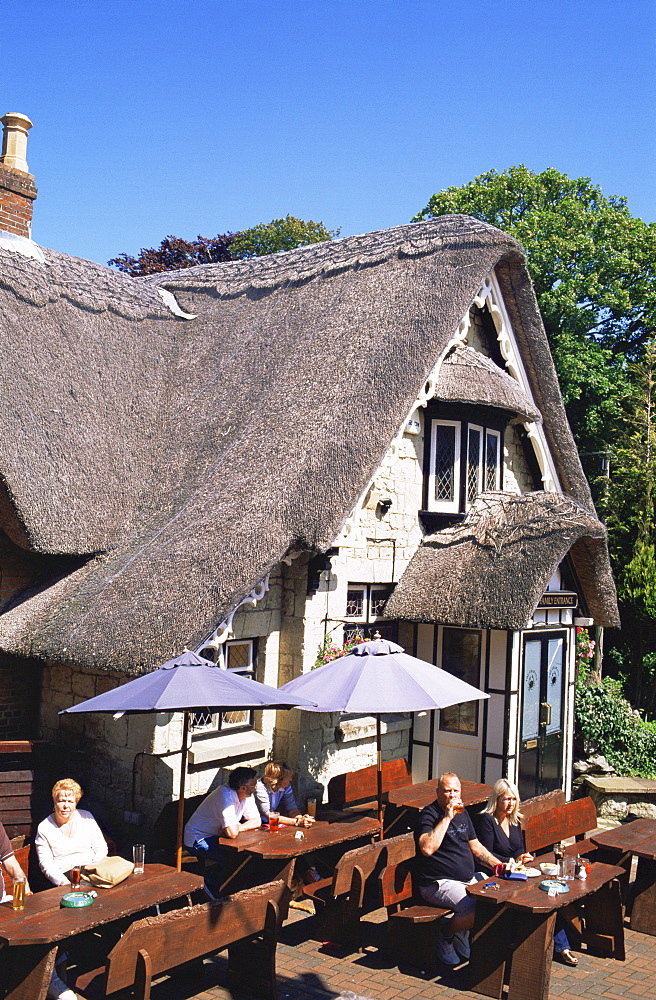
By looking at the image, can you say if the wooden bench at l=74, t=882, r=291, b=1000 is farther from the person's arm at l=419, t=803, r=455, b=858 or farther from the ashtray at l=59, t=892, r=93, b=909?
the person's arm at l=419, t=803, r=455, b=858

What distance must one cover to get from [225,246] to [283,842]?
23783mm

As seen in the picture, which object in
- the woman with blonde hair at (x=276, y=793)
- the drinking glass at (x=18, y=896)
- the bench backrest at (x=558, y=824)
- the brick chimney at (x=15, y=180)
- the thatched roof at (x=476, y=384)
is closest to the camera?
the drinking glass at (x=18, y=896)

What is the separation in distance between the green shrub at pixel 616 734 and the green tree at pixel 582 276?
32.2 feet

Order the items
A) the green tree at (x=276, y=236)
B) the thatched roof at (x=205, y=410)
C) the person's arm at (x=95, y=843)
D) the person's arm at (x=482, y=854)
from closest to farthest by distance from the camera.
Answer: the person's arm at (x=95, y=843), the person's arm at (x=482, y=854), the thatched roof at (x=205, y=410), the green tree at (x=276, y=236)

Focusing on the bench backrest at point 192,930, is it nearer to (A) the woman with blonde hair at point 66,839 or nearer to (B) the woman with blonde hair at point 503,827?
(A) the woman with blonde hair at point 66,839

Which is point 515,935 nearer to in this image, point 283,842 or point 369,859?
point 369,859

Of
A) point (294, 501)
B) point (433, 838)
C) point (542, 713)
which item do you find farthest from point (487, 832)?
point (542, 713)

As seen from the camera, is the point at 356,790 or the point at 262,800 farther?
the point at 356,790

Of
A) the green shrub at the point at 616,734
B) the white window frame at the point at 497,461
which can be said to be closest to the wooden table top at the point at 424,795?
the green shrub at the point at 616,734

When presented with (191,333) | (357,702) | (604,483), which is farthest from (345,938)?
(604,483)

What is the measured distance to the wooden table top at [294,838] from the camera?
7.08 metres

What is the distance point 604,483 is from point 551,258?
793 centimetres

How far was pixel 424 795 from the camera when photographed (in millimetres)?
9188

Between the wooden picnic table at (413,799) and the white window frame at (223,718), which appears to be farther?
the white window frame at (223,718)
